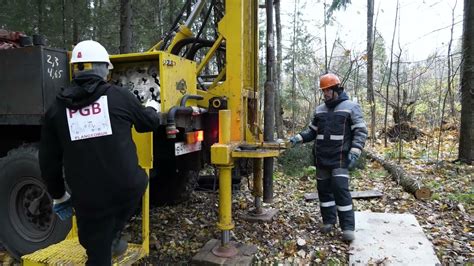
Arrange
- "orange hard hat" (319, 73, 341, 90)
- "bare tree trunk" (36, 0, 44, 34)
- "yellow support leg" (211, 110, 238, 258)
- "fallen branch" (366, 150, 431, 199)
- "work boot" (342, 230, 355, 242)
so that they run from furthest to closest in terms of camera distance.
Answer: "bare tree trunk" (36, 0, 44, 34)
"fallen branch" (366, 150, 431, 199)
"orange hard hat" (319, 73, 341, 90)
"work boot" (342, 230, 355, 242)
"yellow support leg" (211, 110, 238, 258)

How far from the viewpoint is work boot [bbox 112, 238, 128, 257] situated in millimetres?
Answer: 2871

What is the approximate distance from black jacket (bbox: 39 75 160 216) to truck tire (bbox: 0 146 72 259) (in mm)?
1337

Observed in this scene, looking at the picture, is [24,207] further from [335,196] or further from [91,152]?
[335,196]

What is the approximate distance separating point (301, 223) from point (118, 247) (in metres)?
2.62

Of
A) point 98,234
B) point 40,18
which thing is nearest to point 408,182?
point 98,234

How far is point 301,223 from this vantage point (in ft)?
15.8

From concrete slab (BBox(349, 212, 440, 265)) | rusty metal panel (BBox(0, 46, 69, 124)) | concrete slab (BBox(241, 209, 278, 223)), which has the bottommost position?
concrete slab (BBox(349, 212, 440, 265))

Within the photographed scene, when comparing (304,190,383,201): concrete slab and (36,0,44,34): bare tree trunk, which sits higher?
(36,0,44,34): bare tree trunk

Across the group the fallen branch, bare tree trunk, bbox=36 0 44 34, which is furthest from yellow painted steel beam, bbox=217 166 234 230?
bare tree trunk, bbox=36 0 44 34

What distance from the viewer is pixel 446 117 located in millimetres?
14820

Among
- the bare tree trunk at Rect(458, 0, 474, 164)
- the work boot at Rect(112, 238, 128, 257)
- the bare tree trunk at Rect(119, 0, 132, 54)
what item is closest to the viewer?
the work boot at Rect(112, 238, 128, 257)

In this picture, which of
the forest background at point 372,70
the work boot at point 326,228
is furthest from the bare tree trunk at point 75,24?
the work boot at point 326,228

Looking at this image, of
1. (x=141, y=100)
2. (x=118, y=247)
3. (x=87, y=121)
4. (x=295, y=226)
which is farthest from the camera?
(x=295, y=226)

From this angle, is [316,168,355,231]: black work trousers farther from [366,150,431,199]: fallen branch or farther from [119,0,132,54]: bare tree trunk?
[119,0,132,54]: bare tree trunk
